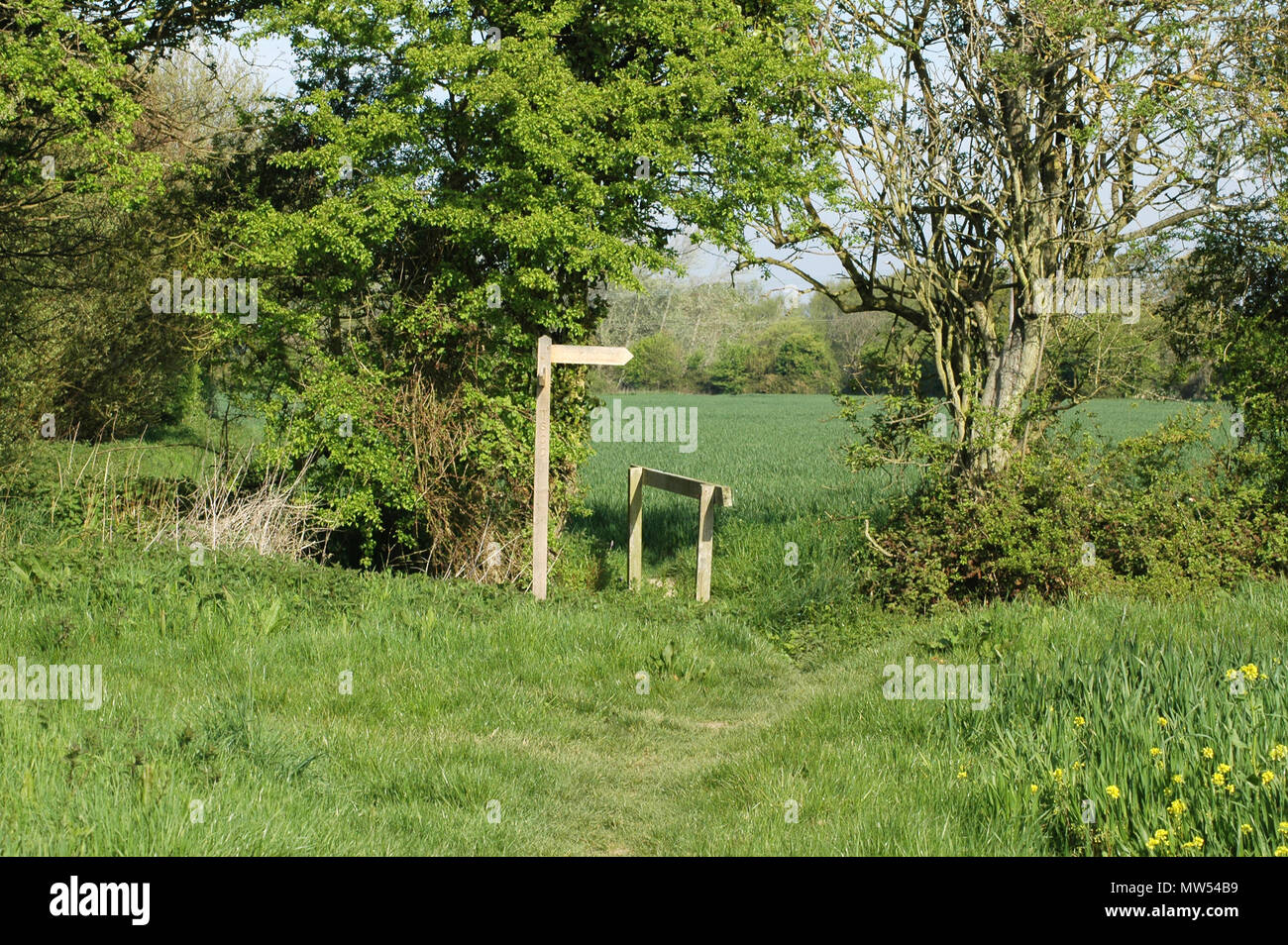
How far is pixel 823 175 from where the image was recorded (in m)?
11.7

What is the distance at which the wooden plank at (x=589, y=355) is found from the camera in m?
9.91

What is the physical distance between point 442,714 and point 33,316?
14623 mm

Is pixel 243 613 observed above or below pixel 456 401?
below

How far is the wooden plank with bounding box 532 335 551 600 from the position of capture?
10.2 metres

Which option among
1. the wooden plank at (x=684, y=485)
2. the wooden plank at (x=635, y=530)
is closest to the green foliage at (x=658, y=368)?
the wooden plank at (x=635, y=530)

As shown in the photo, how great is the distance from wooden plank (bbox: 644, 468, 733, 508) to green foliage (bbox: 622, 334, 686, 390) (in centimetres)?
5505

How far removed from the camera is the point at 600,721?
7.18m

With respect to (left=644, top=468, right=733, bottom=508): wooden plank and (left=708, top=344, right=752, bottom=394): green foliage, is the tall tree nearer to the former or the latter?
(left=644, top=468, right=733, bottom=508): wooden plank

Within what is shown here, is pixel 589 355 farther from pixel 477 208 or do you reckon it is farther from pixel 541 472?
pixel 477 208

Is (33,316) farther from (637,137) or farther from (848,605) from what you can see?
(848,605)

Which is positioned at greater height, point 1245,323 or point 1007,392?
point 1245,323

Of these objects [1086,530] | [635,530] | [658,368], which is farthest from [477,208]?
[658,368]

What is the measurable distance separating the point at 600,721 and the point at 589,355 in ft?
13.0
